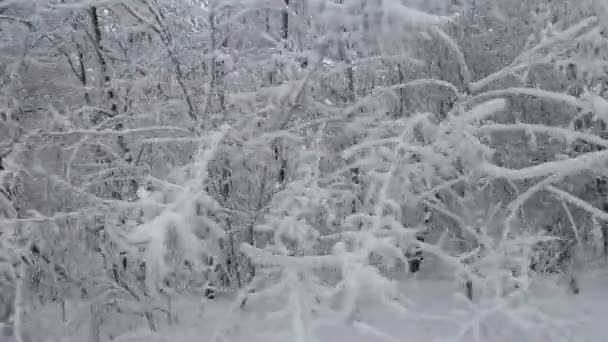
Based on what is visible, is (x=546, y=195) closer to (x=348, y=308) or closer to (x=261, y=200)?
(x=261, y=200)

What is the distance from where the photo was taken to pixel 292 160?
4500mm

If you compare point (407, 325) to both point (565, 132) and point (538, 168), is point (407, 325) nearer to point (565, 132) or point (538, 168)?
point (538, 168)

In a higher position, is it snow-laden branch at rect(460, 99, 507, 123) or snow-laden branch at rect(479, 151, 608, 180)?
snow-laden branch at rect(460, 99, 507, 123)

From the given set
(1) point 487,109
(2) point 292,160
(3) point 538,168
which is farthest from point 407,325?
(1) point 487,109

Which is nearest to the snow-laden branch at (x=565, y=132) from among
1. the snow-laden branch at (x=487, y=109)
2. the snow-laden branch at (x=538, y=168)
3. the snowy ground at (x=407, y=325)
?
the snow-laden branch at (x=538, y=168)

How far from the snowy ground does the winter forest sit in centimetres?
2

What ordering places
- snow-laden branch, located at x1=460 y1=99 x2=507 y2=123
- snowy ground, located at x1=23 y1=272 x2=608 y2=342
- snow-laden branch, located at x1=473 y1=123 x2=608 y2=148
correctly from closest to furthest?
snow-laden branch, located at x1=460 y1=99 x2=507 y2=123
snow-laden branch, located at x1=473 y1=123 x2=608 y2=148
snowy ground, located at x1=23 y1=272 x2=608 y2=342

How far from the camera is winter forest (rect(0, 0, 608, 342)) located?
370cm

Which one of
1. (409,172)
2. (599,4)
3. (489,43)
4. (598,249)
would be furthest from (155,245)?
(598,249)

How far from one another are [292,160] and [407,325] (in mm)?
1862

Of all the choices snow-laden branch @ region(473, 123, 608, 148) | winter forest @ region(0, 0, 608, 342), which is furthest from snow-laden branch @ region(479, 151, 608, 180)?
snow-laden branch @ region(473, 123, 608, 148)

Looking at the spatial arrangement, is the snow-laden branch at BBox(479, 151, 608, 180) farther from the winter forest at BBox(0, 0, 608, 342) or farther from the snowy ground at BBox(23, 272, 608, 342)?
the snowy ground at BBox(23, 272, 608, 342)

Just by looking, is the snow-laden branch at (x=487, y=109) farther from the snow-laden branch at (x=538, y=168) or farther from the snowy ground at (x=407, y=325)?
the snowy ground at (x=407, y=325)

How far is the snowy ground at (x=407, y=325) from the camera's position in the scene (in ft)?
14.1
